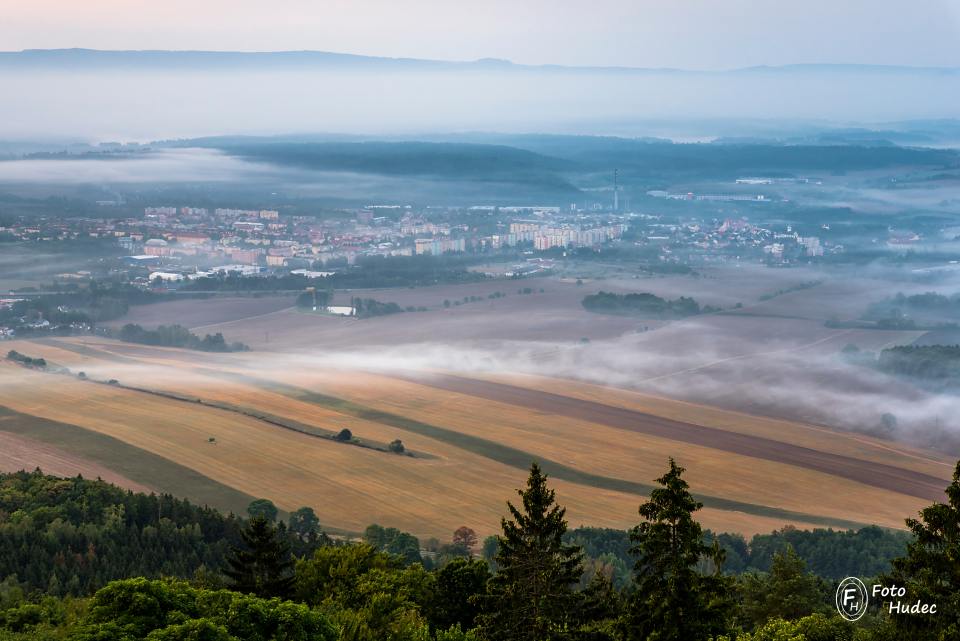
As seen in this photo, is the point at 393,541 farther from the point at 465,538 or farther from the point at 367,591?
the point at 367,591

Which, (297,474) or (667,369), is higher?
(667,369)

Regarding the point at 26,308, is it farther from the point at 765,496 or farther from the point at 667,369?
the point at 765,496

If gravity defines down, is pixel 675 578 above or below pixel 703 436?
above

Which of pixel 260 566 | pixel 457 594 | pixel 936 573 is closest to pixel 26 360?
pixel 260 566

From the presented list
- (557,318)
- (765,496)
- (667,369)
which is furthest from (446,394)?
(557,318)

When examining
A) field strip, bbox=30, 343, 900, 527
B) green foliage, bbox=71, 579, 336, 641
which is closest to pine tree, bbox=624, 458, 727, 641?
green foliage, bbox=71, 579, 336, 641

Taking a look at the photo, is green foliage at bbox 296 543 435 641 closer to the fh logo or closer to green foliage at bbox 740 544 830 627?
green foliage at bbox 740 544 830 627
